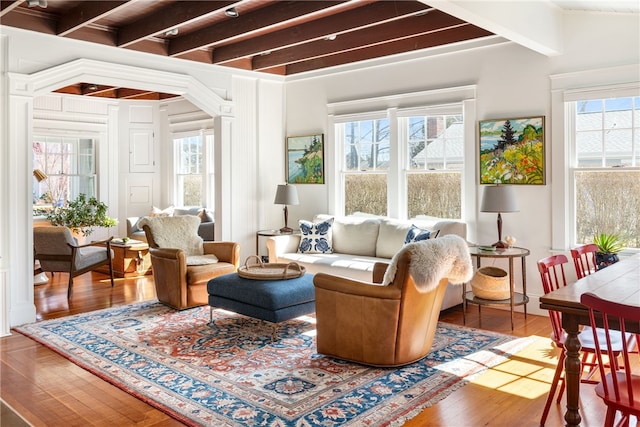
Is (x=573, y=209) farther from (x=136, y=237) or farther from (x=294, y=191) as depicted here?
(x=136, y=237)

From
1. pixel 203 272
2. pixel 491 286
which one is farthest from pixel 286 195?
pixel 491 286

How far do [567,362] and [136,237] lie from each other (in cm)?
739

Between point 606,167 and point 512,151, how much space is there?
0.88 m

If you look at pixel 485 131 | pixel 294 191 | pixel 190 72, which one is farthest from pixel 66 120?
pixel 485 131

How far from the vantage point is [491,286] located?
499cm

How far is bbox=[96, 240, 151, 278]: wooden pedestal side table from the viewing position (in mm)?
7494

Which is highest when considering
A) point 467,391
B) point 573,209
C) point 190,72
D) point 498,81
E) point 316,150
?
point 190,72

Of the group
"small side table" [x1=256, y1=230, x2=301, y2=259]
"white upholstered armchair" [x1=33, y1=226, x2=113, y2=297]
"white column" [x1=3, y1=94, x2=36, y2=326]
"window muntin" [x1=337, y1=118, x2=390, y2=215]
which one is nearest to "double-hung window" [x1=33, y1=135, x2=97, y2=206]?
"white upholstered armchair" [x1=33, y1=226, x2=113, y2=297]

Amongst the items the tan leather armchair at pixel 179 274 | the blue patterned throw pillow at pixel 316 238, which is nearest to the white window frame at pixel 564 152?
the blue patterned throw pillow at pixel 316 238

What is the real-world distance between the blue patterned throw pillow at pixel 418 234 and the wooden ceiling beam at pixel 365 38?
6.68 ft

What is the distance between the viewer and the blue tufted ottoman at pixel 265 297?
437 cm

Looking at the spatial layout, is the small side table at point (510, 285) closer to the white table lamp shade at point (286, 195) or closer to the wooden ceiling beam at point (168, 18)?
the white table lamp shade at point (286, 195)

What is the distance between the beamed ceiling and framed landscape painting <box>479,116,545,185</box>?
3.24ft

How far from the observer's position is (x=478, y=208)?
5.75m
